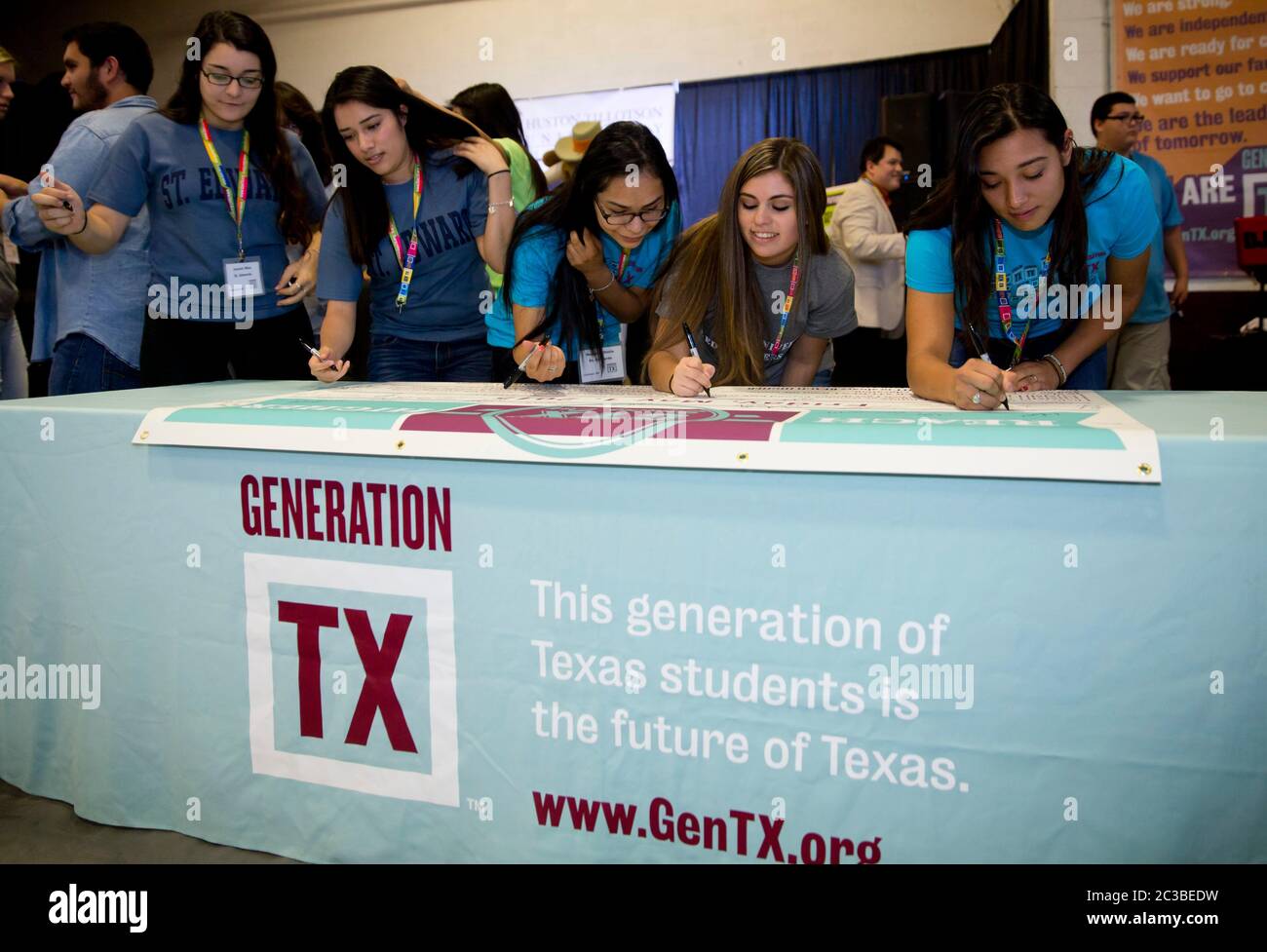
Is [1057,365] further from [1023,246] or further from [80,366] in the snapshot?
[80,366]

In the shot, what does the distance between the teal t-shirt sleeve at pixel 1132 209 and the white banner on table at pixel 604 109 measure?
19.8ft

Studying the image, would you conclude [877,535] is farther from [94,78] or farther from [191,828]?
[94,78]

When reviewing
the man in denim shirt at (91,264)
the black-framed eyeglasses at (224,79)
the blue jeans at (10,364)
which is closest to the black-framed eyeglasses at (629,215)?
the black-framed eyeglasses at (224,79)

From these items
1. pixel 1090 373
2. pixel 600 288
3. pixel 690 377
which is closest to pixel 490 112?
pixel 600 288

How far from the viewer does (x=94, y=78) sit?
6.57 ft

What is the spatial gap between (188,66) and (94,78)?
0.36 meters

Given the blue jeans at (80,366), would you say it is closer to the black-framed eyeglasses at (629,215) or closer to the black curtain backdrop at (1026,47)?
the black-framed eyeglasses at (629,215)

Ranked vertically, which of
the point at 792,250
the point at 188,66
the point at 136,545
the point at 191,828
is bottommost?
the point at 191,828

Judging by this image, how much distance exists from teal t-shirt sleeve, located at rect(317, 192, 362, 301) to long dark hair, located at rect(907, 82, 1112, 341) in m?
1.00

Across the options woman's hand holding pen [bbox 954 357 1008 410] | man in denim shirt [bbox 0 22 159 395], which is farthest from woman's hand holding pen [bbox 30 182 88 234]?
woman's hand holding pen [bbox 954 357 1008 410]

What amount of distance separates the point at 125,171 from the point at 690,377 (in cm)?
118

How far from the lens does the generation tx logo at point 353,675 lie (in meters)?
1.15

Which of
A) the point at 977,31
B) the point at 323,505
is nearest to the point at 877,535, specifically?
the point at 323,505

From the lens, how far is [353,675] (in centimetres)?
118
